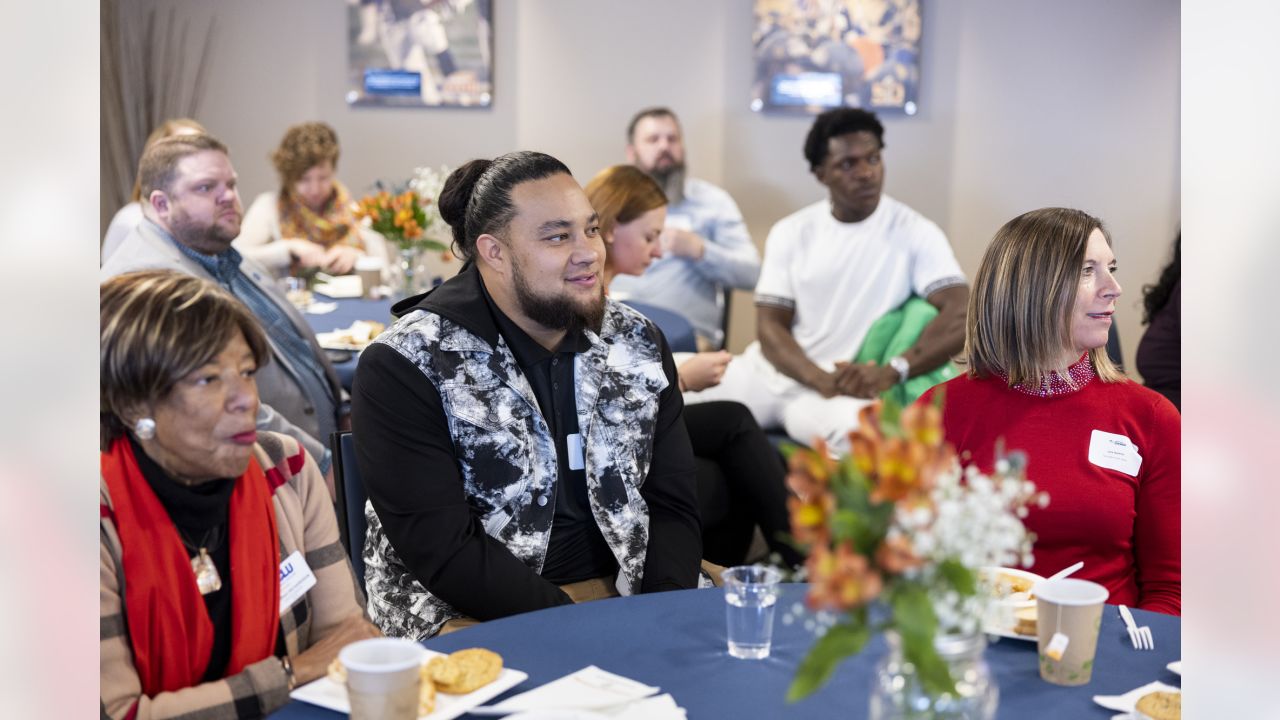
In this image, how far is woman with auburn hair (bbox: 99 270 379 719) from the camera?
1684mm

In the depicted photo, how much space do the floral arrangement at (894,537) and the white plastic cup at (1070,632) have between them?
546mm

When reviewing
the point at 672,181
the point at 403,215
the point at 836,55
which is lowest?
the point at 403,215

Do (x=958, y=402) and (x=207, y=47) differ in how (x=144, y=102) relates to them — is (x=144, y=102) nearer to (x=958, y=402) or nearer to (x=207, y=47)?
(x=207, y=47)

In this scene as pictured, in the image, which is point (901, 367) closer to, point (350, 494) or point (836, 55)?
point (350, 494)

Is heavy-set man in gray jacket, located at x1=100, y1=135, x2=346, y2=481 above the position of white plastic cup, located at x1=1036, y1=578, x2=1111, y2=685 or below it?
above

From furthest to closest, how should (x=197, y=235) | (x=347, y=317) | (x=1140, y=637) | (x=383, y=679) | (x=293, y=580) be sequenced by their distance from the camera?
(x=347, y=317) < (x=197, y=235) < (x=293, y=580) < (x=1140, y=637) < (x=383, y=679)

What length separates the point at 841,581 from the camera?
0.94 metres

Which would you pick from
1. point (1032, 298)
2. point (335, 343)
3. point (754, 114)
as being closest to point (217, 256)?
point (335, 343)

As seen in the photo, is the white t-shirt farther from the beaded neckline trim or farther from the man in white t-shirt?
the beaded neckline trim

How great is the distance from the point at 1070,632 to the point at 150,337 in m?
1.23

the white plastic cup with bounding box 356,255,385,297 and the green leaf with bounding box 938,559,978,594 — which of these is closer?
the green leaf with bounding box 938,559,978,594

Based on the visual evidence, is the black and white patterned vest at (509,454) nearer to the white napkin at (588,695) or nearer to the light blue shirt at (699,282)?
the white napkin at (588,695)

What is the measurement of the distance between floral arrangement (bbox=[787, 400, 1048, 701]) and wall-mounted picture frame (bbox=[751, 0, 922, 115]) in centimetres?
548

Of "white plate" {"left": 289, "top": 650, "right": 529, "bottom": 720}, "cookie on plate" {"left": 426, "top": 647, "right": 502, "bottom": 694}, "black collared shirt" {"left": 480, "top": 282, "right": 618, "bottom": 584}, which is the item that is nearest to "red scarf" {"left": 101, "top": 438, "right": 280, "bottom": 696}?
"white plate" {"left": 289, "top": 650, "right": 529, "bottom": 720}
